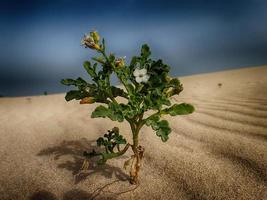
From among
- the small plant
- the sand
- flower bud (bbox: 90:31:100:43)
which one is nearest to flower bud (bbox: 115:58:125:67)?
the small plant

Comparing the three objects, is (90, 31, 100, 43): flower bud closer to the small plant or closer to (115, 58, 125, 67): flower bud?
the small plant

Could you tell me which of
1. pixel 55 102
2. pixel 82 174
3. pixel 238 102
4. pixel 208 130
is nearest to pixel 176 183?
pixel 82 174

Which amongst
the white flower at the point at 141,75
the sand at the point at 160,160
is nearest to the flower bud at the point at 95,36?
the white flower at the point at 141,75

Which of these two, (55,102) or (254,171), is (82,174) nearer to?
(254,171)

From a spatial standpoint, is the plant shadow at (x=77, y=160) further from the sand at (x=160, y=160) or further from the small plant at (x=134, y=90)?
the small plant at (x=134, y=90)

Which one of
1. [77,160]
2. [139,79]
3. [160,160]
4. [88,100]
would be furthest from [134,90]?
[77,160]
